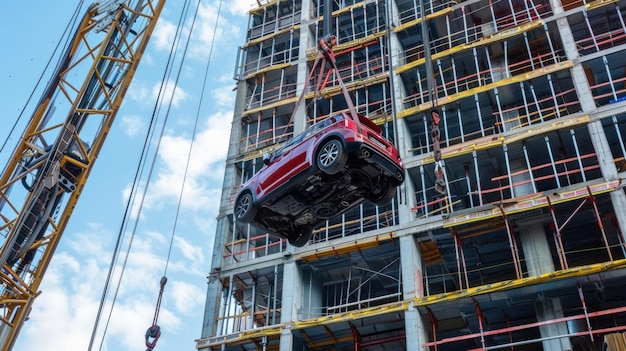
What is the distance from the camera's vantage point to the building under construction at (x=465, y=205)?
25.3 m

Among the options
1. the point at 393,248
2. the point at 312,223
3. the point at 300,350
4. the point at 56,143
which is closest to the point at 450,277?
the point at 393,248

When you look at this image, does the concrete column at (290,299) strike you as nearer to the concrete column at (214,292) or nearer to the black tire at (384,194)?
the concrete column at (214,292)

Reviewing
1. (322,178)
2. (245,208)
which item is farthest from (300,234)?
(322,178)

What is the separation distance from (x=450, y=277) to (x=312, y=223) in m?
12.6

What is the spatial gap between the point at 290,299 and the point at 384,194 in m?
12.6

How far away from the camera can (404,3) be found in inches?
1505

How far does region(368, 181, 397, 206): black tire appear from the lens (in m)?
17.5

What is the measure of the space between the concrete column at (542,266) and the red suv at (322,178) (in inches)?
406

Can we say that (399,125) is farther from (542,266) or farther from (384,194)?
(384,194)

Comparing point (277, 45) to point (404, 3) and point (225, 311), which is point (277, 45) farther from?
point (225, 311)

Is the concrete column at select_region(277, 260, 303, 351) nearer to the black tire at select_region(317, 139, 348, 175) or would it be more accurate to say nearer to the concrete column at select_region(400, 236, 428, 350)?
the concrete column at select_region(400, 236, 428, 350)

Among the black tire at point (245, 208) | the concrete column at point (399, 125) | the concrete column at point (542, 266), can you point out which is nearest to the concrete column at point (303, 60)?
the concrete column at point (399, 125)

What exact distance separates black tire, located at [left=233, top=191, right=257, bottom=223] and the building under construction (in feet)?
21.4

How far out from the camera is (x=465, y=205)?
3173cm
